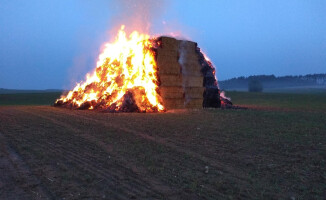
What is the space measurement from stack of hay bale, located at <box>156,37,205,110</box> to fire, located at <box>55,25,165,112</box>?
0.91 metres

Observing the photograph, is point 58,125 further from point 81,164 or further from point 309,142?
point 309,142

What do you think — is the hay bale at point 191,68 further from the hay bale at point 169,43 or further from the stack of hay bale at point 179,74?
the hay bale at point 169,43

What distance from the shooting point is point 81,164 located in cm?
906

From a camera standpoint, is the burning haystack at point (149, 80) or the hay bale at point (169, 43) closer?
the burning haystack at point (149, 80)

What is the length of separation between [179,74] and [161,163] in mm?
20893

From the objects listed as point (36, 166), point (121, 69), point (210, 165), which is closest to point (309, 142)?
point (210, 165)

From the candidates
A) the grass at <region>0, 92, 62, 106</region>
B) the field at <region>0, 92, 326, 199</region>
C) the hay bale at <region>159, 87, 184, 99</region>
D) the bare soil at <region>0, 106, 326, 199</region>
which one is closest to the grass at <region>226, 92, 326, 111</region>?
the hay bale at <region>159, 87, 184, 99</region>

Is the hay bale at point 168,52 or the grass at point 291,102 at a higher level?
the hay bale at point 168,52

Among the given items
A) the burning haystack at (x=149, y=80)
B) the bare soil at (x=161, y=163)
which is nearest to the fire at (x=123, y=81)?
the burning haystack at (x=149, y=80)

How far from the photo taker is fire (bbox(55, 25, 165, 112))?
86.0ft

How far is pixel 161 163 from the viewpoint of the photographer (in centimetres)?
939

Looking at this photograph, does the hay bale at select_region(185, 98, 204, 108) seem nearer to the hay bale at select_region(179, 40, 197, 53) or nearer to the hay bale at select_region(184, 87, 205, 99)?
the hay bale at select_region(184, 87, 205, 99)

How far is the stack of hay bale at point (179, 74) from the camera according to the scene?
2884cm

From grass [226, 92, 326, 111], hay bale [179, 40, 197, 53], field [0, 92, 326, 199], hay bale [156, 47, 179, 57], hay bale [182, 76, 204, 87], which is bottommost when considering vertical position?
field [0, 92, 326, 199]
